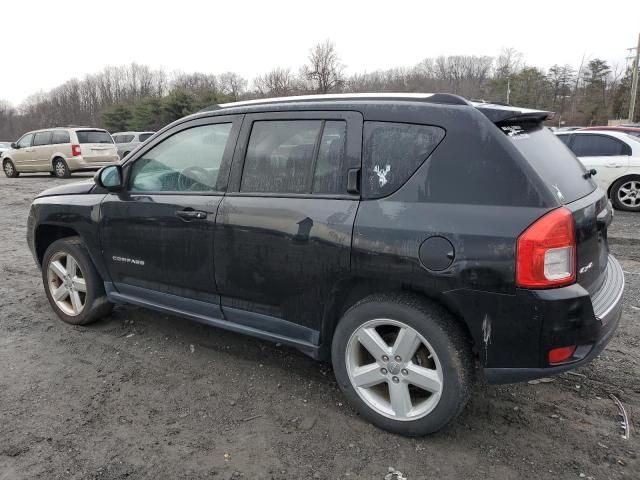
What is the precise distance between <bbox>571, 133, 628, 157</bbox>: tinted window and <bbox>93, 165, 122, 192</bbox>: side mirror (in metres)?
9.20

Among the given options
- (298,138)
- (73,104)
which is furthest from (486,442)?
(73,104)

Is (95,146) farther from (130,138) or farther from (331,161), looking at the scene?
(331,161)

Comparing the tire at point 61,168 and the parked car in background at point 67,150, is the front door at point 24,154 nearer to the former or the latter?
the parked car in background at point 67,150

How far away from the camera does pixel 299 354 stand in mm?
3730

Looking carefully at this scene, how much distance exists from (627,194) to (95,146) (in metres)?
16.4

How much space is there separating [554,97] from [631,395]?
5981 cm

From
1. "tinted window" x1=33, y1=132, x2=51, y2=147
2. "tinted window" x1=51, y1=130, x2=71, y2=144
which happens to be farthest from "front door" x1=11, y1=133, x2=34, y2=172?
"tinted window" x1=51, y1=130, x2=71, y2=144

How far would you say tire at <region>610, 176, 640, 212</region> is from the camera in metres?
9.67

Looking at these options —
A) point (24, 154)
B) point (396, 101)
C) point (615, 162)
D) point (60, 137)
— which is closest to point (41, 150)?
point (60, 137)

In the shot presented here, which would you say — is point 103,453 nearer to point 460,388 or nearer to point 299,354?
point 299,354

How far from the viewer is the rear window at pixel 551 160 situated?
8.00ft

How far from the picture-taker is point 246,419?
2900mm

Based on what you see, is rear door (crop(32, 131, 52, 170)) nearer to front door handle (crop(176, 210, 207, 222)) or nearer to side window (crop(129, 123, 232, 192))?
side window (crop(129, 123, 232, 192))

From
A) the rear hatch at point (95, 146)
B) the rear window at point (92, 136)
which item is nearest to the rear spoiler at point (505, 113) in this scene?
the rear hatch at point (95, 146)
